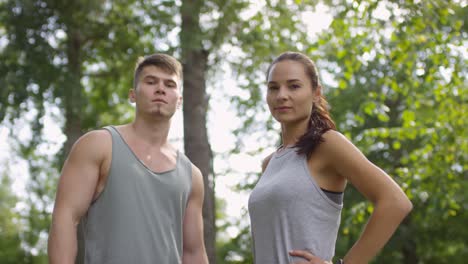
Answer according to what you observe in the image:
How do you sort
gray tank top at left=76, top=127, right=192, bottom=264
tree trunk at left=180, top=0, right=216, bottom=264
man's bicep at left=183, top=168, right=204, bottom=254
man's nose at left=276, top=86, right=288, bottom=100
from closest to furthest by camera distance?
1. man's nose at left=276, top=86, right=288, bottom=100
2. gray tank top at left=76, top=127, right=192, bottom=264
3. man's bicep at left=183, top=168, right=204, bottom=254
4. tree trunk at left=180, top=0, right=216, bottom=264

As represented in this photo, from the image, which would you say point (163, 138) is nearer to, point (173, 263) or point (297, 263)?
point (173, 263)

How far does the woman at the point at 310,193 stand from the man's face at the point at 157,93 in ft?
2.93

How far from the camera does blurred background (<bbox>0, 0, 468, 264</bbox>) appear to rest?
784cm

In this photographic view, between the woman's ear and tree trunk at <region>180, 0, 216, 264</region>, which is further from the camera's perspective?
tree trunk at <region>180, 0, 216, 264</region>

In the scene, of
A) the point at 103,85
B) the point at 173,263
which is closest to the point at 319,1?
the point at 103,85

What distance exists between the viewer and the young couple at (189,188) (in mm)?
3064

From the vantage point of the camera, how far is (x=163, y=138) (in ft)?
13.9

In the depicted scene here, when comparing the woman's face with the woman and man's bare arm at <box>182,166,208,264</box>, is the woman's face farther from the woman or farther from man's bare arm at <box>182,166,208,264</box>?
man's bare arm at <box>182,166,208,264</box>

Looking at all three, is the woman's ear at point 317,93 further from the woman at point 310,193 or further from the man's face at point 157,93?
the man's face at point 157,93

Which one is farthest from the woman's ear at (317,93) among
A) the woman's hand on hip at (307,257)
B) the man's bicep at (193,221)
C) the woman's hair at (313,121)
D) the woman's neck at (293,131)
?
the man's bicep at (193,221)

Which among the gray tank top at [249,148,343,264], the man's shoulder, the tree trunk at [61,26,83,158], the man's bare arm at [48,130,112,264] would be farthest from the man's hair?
the tree trunk at [61,26,83,158]

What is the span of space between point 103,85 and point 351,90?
6793mm

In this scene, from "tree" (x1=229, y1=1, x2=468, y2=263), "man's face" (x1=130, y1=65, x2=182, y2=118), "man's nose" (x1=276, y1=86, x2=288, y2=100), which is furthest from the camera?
"tree" (x1=229, y1=1, x2=468, y2=263)

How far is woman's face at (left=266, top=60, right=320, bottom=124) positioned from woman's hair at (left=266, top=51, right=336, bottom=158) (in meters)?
0.03
